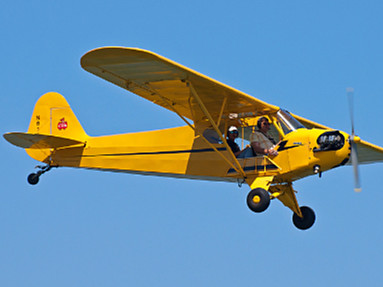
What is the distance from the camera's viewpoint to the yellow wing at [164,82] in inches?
548

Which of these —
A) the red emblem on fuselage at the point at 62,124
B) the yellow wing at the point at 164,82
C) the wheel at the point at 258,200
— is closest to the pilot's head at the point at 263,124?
the yellow wing at the point at 164,82

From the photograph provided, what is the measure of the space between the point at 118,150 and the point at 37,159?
95.1 inches

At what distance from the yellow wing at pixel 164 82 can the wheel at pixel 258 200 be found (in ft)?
5.79

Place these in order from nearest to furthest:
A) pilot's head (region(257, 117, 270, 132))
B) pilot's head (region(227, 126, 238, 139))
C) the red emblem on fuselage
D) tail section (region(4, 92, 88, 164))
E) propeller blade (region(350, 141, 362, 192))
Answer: propeller blade (region(350, 141, 362, 192)) → pilot's head (region(257, 117, 270, 132)) → pilot's head (region(227, 126, 238, 139)) → tail section (region(4, 92, 88, 164)) → the red emblem on fuselage

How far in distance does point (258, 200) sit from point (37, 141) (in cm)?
605

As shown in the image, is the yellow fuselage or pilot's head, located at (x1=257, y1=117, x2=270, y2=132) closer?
the yellow fuselage

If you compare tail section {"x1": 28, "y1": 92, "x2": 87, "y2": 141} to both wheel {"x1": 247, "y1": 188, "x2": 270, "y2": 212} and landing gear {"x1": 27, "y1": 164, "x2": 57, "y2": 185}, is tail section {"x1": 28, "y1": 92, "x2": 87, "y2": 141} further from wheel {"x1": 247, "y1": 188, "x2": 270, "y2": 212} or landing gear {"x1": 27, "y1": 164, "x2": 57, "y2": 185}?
wheel {"x1": 247, "y1": 188, "x2": 270, "y2": 212}

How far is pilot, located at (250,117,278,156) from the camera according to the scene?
15148mm

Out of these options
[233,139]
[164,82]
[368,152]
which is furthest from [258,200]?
[368,152]

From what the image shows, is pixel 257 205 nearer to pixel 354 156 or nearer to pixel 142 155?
pixel 354 156

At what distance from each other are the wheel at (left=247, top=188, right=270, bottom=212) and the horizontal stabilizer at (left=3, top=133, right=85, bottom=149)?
5157 mm

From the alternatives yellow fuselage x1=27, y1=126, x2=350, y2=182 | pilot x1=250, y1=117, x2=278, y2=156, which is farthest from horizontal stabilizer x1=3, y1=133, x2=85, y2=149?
pilot x1=250, y1=117, x2=278, y2=156

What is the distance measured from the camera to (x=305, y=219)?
1605 centimetres

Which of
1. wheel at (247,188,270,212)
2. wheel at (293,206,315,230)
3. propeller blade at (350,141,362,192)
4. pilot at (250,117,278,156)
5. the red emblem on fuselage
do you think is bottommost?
wheel at (293,206,315,230)
